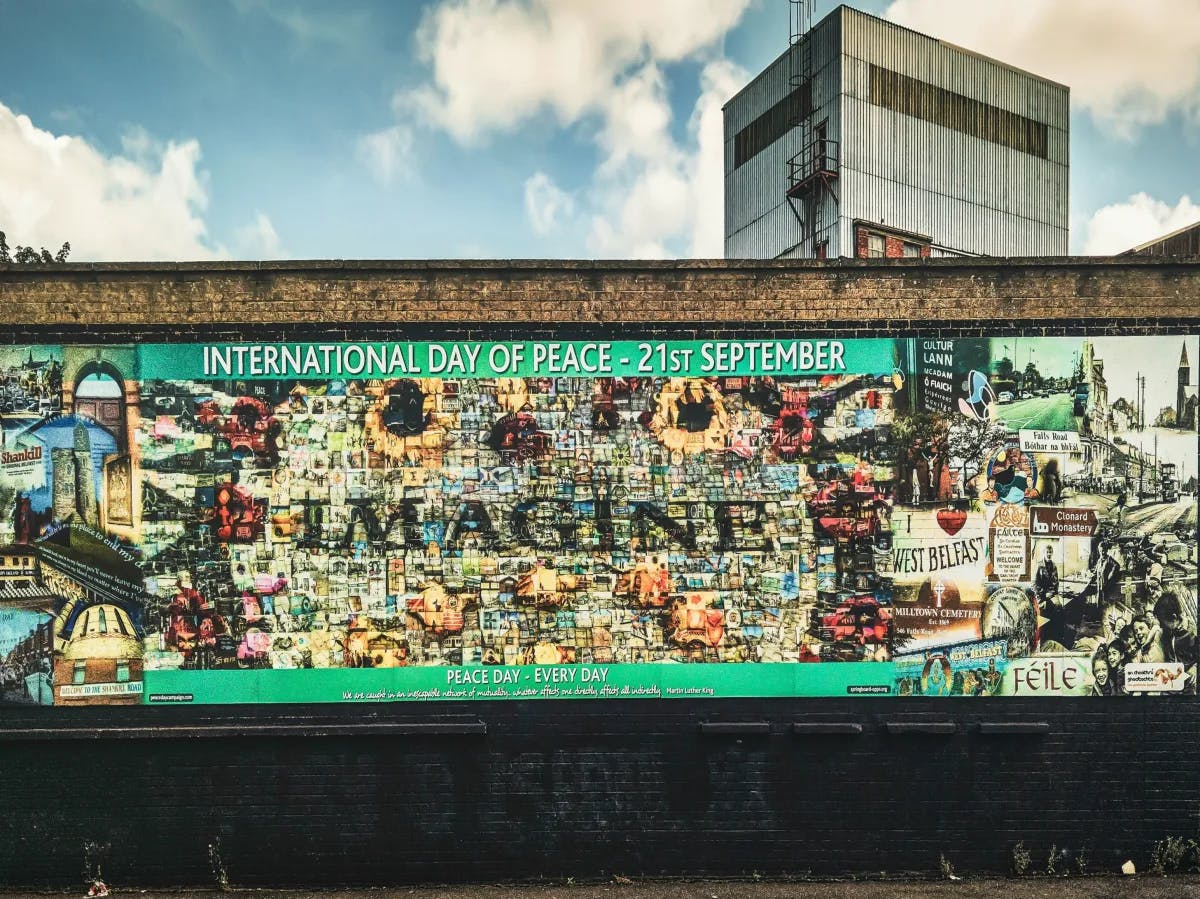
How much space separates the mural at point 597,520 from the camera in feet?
24.5

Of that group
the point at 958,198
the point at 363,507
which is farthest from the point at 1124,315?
the point at 958,198

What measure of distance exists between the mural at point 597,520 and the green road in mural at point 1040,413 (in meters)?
0.02

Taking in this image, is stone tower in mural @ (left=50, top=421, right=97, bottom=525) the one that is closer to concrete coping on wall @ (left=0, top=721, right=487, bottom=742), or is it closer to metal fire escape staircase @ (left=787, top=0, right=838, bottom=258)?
concrete coping on wall @ (left=0, top=721, right=487, bottom=742)

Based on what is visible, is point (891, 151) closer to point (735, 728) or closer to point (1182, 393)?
point (1182, 393)

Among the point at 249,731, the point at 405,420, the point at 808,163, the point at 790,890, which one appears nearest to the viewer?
the point at 790,890

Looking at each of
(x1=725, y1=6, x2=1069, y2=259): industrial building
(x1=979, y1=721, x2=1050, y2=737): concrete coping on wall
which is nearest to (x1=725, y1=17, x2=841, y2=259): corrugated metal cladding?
(x1=725, y1=6, x2=1069, y2=259): industrial building

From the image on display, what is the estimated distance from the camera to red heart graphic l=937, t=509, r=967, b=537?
24.8 ft

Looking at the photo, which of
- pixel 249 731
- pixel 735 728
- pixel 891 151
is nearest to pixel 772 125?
pixel 891 151

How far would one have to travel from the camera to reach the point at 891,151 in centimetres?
Result: 2055

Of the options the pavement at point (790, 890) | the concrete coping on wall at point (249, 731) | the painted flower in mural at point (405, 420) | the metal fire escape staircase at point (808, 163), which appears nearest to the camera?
the pavement at point (790, 890)

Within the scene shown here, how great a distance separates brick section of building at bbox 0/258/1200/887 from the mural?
27cm

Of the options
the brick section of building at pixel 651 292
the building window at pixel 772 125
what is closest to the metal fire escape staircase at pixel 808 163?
the building window at pixel 772 125

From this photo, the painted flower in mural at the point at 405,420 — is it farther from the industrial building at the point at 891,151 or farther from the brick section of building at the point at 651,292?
the industrial building at the point at 891,151

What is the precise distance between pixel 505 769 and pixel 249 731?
2.52 metres
